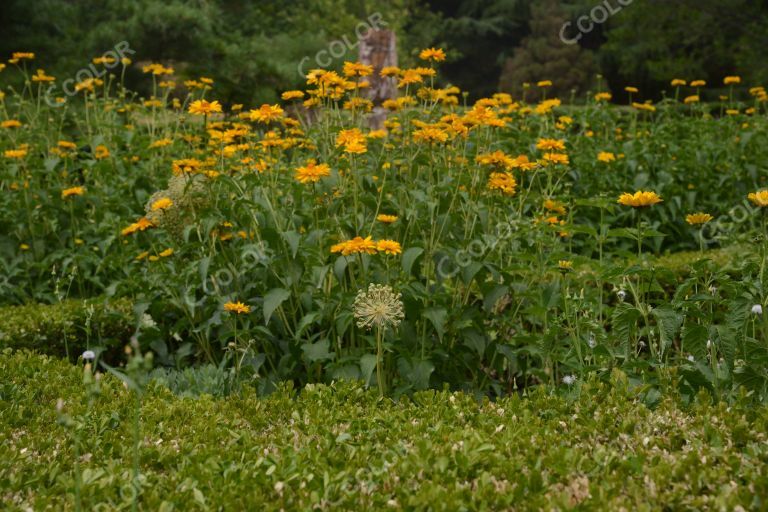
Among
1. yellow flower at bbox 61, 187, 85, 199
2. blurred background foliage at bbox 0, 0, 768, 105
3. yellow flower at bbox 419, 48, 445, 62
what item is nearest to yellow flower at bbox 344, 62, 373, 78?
yellow flower at bbox 419, 48, 445, 62

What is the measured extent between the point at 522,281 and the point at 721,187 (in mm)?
3321

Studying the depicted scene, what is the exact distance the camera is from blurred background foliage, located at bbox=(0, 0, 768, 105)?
9.94 meters

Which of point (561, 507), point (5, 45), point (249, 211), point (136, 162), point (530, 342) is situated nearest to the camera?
point (561, 507)

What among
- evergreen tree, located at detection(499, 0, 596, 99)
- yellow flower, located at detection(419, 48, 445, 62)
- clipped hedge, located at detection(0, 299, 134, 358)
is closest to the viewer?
yellow flower, located at detection(419, 48, 445, 62)

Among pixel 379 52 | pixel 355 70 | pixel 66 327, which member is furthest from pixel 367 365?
pixel 379 52

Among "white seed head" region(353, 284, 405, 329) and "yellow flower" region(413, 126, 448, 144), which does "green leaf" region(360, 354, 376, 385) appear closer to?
"white seed head" region(353, 284, 405, 329)

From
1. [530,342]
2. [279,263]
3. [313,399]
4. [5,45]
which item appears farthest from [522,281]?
[5,45]

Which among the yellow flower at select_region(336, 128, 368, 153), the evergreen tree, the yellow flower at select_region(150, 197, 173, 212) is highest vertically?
the yellow flower at select_region(336, 128, 368, 153)

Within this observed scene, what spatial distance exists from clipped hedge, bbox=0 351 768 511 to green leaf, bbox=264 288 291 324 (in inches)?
23.5

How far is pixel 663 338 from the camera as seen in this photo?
101 inches

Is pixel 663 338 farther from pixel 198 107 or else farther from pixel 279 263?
pixel 198 107

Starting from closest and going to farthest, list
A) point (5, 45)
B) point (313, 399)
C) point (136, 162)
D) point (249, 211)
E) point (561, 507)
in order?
point (561, 507)
point (313, 399)
point (249, 211)
point (136, 162)
point (5, 45)

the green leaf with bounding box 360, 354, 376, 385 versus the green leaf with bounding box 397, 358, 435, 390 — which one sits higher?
the green leaf with bounding box 360, 354, 376, 385

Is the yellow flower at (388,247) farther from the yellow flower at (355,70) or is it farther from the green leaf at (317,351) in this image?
the yellow flower at (355,70)
